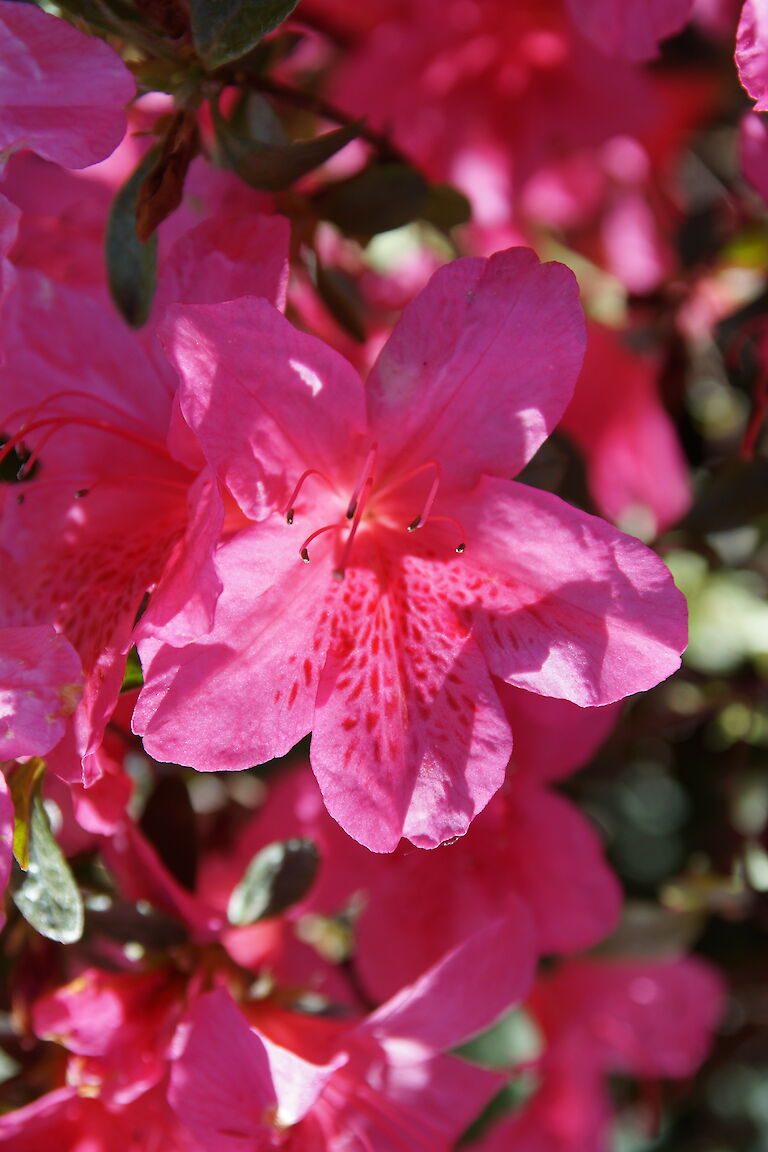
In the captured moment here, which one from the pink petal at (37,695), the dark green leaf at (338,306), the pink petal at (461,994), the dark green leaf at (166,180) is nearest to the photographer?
the pink petal at (37,695)

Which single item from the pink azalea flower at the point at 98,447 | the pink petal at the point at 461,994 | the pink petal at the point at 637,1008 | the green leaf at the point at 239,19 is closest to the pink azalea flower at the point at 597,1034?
the pink petal at the point at 637,1008

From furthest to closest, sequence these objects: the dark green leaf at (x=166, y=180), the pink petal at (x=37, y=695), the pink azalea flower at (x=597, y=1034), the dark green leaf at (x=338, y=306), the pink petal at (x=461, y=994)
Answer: the pink azalea flower at (x=597, y=1034) → the dark green leaf at (x=338, y=306) → the pink petal at (x=461, y=994) → the dark green leaf at (x=166, y=180) → the pink petal at (x=37, y=695)

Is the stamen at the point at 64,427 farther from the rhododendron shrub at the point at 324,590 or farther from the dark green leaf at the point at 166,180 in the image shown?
the dark green leaf at the point at 166,180

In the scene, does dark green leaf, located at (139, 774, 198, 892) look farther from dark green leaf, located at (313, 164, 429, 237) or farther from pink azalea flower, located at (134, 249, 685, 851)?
dark green leaf, located at (313, 164, 429, 237)

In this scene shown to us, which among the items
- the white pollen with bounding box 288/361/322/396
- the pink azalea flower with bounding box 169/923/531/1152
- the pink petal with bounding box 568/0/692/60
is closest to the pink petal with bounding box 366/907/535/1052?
the pink azalea flower with bounding box 169/923/531/1152

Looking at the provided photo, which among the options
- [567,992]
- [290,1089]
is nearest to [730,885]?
[567,992]

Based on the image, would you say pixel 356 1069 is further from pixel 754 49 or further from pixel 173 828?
pixel 754 49

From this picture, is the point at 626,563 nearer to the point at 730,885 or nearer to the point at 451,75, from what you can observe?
the point at 730,885

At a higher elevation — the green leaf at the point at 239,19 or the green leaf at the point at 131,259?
the green leaf at the point at 239,19
